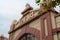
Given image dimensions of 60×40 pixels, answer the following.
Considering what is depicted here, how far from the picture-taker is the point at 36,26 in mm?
18156

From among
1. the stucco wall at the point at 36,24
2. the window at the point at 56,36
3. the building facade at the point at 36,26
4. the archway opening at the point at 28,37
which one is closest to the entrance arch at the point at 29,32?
the building facade at the point at 36,26

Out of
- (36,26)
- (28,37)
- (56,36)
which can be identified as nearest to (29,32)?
(28,37)

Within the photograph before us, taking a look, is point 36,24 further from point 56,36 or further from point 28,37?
point 56,36

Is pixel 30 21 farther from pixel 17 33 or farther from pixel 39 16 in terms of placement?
pixel 17 33

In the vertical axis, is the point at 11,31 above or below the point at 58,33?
above

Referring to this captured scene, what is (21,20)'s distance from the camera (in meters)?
21.0

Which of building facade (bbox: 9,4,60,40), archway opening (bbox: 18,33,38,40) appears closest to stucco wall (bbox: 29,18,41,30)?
building facade (bbox: 9,4,60,40)

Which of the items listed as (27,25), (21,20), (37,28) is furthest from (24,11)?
(37,28)

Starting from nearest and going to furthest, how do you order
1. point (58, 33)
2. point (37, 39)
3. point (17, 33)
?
point (58, 33)
point (37, 39)
point (17, 33)

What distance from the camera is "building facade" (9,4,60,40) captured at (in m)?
16.3

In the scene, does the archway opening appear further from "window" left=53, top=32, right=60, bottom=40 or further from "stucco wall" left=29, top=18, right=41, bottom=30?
"window" left=53, top=32, right=60, bottom=40

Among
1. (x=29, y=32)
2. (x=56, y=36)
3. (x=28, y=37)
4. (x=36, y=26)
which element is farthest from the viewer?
(x=28, y=37)

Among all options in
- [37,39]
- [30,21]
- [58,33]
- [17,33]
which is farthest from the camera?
[17,33]

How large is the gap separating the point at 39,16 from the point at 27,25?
83.9 inches
